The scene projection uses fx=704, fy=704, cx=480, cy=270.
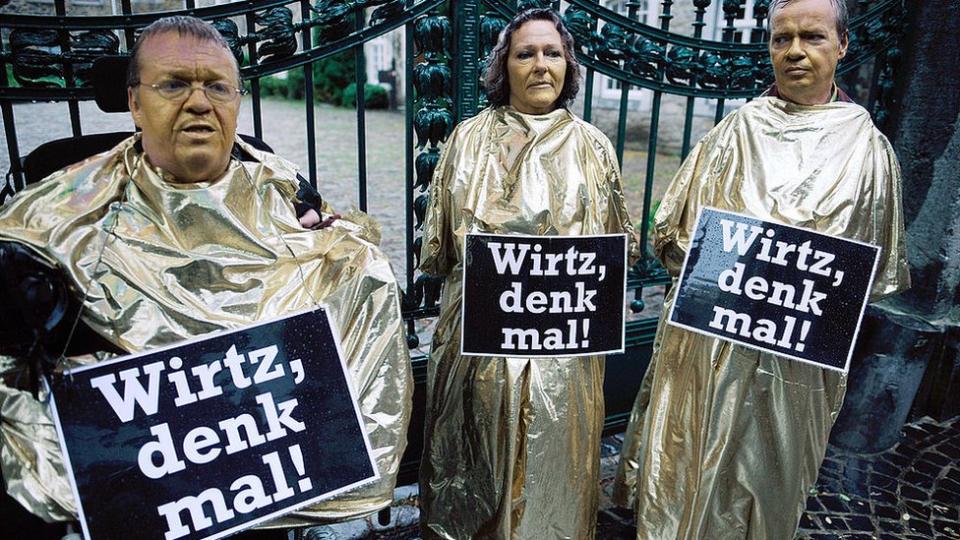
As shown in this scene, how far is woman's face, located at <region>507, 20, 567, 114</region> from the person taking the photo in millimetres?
2215

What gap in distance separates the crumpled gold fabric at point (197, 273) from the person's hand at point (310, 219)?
0.04 m

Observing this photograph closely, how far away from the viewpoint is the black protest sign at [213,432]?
4.93 ft

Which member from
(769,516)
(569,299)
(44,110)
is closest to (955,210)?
(769,516)

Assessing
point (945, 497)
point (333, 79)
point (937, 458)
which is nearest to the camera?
point (945, 497)

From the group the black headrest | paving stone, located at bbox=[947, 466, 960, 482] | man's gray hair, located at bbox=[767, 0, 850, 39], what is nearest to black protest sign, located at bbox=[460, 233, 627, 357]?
man's gray hair, located at bbox=[767, 0, 850, 39]

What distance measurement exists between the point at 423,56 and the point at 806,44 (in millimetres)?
1373

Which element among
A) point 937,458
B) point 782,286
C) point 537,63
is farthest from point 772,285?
point 937,458

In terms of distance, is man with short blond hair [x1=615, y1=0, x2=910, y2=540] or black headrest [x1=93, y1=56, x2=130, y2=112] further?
man with short blond hair [x1=615, y1=0, x2=910, y2=540]

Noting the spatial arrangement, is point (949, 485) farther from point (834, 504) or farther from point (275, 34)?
point (275, 34)

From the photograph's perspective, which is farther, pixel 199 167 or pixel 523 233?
pixel 523 233

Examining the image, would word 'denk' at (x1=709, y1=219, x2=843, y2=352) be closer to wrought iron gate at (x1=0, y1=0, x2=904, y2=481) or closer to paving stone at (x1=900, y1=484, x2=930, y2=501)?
wrought iron gate at (x1=0, y1=0, x2=904, y2=481)

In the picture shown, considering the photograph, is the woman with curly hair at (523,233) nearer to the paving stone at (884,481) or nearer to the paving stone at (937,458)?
the paving stone at (884,481)

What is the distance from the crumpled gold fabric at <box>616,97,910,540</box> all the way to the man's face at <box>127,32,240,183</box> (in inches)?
61.8

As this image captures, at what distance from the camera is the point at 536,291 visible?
2299 mm
